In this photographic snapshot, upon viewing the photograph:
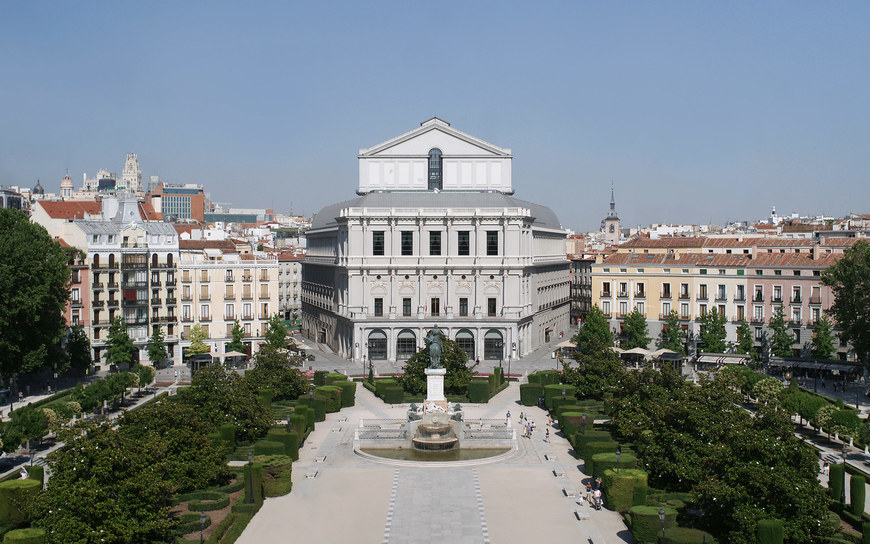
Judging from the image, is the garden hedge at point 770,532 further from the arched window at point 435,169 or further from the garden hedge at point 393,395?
the arched window at point 435,169

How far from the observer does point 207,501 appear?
3991 centimetres

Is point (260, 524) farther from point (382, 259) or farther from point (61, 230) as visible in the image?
point (61, 230)

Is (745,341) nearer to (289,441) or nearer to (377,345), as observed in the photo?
(377,345)

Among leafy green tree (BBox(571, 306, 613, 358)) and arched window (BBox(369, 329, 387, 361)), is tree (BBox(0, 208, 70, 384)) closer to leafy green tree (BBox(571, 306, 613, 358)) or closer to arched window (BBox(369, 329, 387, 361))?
arched window (BBox(369, 329, 387, 361))

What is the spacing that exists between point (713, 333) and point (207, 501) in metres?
58.0

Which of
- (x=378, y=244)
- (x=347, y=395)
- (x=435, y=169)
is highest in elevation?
(x=435, y=169)

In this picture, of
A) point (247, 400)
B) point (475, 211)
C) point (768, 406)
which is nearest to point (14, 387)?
point (247, 400)

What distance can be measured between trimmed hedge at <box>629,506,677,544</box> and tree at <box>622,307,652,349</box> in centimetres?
5392

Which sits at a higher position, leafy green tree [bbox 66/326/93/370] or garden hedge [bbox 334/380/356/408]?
leafy green tree [bbox 66/326/93/370]

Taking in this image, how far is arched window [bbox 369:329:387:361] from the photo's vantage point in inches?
3541

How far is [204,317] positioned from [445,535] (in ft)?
193


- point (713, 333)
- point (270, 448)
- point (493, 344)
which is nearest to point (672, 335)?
point (713, 333)

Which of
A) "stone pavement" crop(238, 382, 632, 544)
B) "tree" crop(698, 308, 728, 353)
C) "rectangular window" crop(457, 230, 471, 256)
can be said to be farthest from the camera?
"rectangular window" crop(457, 230, 471, 256)

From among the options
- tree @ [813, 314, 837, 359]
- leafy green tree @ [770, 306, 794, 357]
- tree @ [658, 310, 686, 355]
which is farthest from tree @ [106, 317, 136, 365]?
tree @ [813, 314, 837, 359]
